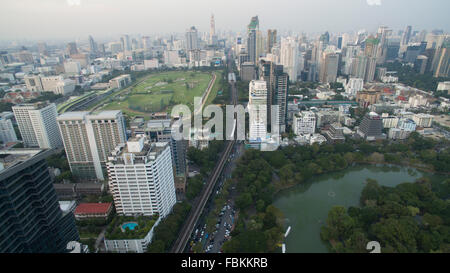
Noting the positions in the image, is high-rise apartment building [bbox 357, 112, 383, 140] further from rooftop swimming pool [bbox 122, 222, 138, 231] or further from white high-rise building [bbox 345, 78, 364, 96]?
rooftop swimming pool [bbox 122, 222, 138, 231]

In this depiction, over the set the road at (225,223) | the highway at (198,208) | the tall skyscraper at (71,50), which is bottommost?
the road at (225,223)

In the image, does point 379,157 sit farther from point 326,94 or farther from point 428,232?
point 326,94

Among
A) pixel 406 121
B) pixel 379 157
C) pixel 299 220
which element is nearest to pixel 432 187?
pixel 379 157

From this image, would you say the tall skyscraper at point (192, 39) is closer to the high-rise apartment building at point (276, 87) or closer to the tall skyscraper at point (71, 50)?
the tall skyscraper at point (71, 50)

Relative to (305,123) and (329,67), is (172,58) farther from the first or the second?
(305,123)

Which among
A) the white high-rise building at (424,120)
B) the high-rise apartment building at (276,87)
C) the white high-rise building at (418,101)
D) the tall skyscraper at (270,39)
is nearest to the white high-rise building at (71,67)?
Answer: the tall skyscraper at (270,39)

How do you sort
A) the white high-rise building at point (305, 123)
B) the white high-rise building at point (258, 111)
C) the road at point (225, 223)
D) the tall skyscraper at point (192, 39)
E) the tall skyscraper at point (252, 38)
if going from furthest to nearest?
the tall skyscraper at point (192, 39) < the tall skyscraper at point (252, 38) < the white high-rise building at point (305, 123) < the white high-rise building at point (258, 111) < the road at point (225, 223)
